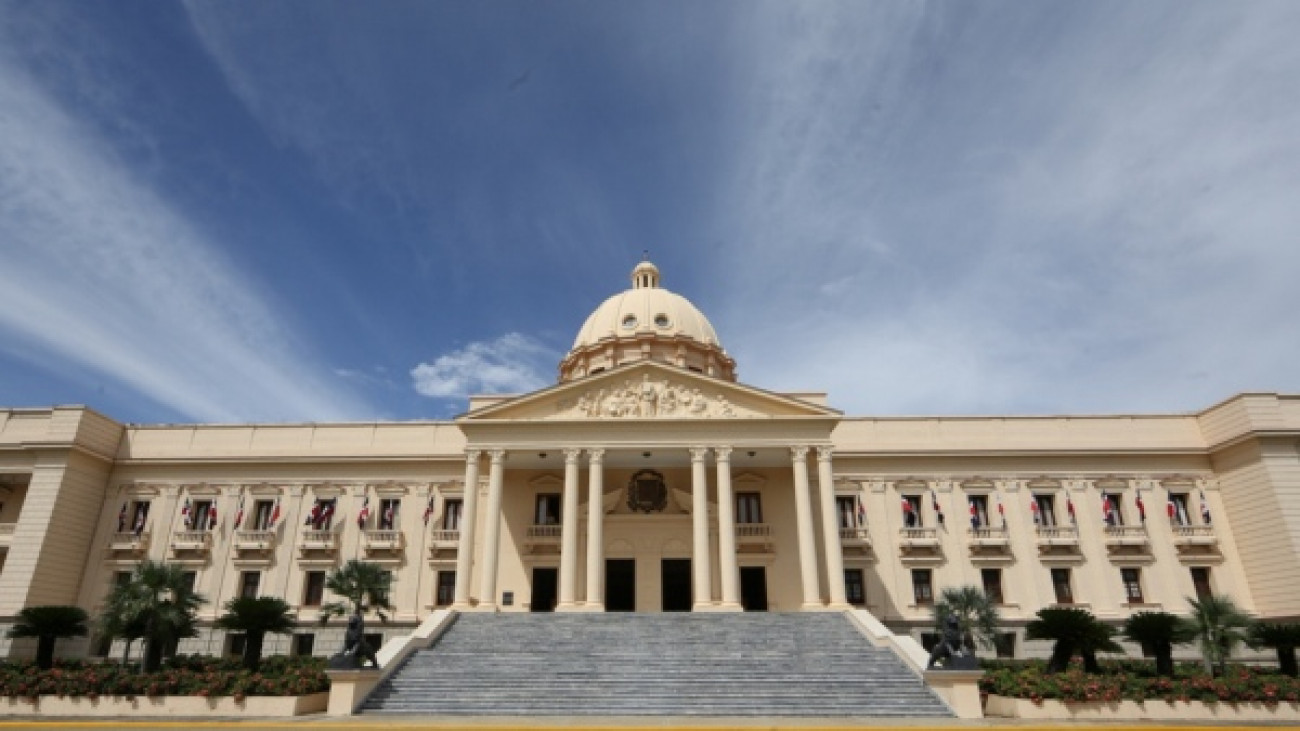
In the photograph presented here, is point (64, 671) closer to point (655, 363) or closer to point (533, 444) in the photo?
point (533, 444)

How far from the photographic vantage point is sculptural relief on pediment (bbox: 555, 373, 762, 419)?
31.2 metres

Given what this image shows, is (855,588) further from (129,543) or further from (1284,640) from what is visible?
(129,543)

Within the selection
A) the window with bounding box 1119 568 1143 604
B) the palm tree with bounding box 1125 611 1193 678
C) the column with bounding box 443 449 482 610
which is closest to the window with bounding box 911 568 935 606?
the window with bounding box 1119 568 1143 604

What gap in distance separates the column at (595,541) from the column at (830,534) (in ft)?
29.7

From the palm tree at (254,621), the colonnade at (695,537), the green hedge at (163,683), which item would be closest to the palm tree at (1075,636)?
the colonnade at (695,537)

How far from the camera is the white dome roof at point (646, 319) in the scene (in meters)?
45.6

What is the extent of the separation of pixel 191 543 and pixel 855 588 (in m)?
30.9

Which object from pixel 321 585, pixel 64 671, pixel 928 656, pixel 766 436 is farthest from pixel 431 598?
pixel 928 656

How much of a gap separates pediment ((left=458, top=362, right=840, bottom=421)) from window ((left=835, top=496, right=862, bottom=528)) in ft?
20.1

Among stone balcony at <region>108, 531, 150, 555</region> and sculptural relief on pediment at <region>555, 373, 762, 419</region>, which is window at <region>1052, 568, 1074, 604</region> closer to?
sculptural relief on pediment at <region>555, 373, 762, 419</region>

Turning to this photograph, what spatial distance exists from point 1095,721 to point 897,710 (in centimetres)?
436

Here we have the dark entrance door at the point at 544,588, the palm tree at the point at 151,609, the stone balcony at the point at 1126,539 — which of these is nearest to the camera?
the palm tree at the point at 151,609

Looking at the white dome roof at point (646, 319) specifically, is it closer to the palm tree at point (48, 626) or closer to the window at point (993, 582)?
the window at point (993, 582)

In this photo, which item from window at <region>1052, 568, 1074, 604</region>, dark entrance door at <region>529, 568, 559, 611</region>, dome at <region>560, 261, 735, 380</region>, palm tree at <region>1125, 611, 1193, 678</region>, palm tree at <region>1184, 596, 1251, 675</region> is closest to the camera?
palm tree at <region>1125, 611, 1193, 678</region>
